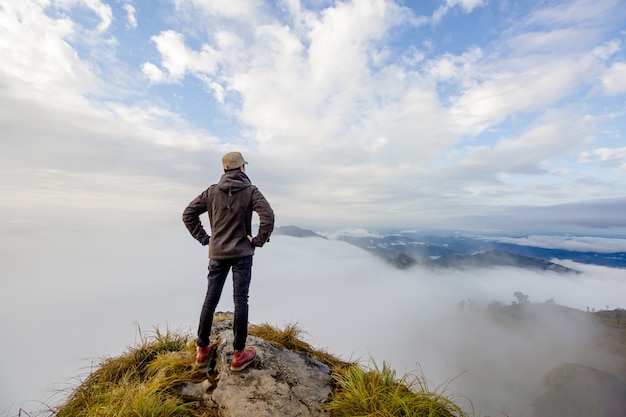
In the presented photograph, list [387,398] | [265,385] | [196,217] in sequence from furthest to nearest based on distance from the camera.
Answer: [196,217] → [265,385] → [387,398]

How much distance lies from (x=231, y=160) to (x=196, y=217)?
1.35 m

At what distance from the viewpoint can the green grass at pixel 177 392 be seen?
394cm

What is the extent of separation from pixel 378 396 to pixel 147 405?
10.7 feet

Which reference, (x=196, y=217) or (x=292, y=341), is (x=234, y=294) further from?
(x=292, y=341)

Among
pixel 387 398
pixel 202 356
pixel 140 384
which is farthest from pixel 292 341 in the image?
pixel 140 384

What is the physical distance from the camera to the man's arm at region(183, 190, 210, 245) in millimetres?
5227

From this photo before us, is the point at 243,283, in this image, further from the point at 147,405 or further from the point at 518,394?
the point at 518,394

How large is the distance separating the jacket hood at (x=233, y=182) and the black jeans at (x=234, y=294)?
1.20m

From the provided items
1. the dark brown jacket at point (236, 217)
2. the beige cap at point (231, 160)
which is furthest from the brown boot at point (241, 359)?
the beige cap at point (231, 160)

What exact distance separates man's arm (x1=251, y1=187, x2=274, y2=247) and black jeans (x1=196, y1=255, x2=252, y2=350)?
0.36 meters

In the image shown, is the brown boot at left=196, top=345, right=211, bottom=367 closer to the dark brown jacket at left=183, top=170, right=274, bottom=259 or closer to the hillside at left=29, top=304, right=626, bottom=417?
the hillside at left=29, top=304, right=626, bottom=417

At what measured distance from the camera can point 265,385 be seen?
14.9 feet

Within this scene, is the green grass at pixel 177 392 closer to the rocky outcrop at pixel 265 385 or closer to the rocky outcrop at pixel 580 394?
the rocky outcrop at pixel 265 385

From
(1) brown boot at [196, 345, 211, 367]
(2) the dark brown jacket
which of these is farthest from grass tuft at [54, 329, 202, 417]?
(2) the dark brown jacket
